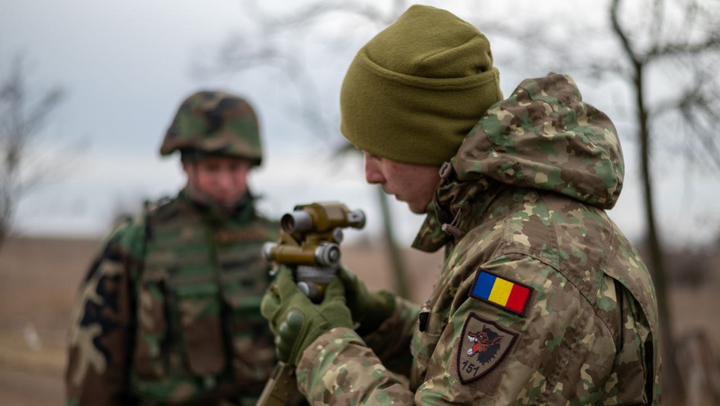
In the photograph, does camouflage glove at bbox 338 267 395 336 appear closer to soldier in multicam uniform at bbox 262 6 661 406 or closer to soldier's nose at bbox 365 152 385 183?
soldier in multicam uniform at bbox 262 6 661 406

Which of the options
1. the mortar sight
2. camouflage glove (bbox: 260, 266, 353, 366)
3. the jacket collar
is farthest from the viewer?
the mortar sight

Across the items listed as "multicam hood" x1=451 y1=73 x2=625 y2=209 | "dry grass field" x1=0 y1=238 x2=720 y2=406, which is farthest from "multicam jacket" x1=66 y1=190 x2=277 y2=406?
"multicam hood" x1=451 y1=73 x2=625 y2=209

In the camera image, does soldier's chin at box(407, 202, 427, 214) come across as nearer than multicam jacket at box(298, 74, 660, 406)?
No

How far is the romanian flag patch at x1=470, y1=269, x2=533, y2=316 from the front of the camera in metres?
1.59

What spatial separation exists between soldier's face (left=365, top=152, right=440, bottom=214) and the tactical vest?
5.86 ft

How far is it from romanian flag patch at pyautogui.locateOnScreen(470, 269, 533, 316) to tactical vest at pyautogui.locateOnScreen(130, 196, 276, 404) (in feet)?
7.45

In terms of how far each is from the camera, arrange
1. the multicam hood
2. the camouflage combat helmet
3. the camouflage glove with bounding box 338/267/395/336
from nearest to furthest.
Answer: the multicam hood → the camouflage glove with bounding box 338/267/395/336 → the camouflage combat helmet

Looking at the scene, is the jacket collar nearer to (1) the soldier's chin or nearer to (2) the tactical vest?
(1) the soldier's chin

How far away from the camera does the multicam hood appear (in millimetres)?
1780

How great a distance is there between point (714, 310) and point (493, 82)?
14.4 meters

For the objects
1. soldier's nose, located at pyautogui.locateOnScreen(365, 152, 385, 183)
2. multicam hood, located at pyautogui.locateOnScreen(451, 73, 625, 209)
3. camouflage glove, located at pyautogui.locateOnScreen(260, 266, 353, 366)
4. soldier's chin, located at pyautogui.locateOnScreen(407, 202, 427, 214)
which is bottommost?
camouflage glove, located at pyautogui.locateOnScreen(260, 266, 353, 366)

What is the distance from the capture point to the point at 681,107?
4.73m

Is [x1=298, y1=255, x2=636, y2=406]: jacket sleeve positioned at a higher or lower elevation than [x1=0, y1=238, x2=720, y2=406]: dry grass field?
higher

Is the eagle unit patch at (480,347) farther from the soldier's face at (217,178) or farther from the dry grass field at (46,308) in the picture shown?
the soldier's face at (217,178)
